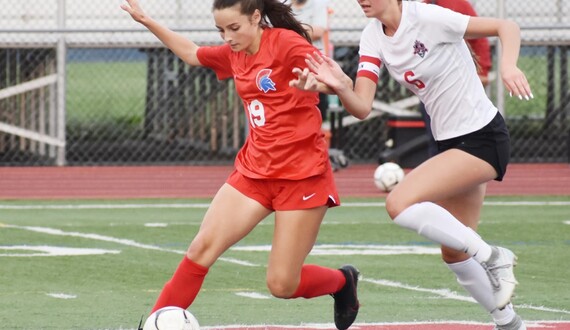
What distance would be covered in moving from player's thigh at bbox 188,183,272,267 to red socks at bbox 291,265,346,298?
46 cm

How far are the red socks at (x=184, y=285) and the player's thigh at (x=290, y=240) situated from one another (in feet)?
1.16

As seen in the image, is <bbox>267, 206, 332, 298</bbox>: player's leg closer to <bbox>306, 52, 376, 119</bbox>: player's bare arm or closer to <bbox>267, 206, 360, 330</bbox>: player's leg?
<bbox>267, 206, 360, 330</bbox>: player's leg

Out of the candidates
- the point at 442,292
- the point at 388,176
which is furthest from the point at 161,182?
the point at 442,292

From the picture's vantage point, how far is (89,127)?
2102 centimetres

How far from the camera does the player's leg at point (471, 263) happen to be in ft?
23.6

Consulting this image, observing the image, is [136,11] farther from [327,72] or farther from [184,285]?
[184,285]

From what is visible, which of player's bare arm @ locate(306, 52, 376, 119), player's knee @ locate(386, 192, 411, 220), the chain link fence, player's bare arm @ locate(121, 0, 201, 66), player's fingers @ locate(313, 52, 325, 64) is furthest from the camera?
the chain link fence

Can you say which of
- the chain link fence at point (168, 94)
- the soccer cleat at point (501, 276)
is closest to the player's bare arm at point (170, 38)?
the soccer cleat at point (501, 276)

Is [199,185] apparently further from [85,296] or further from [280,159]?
[280,159]

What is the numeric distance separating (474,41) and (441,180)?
5118 mm

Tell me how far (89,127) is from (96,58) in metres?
3.29

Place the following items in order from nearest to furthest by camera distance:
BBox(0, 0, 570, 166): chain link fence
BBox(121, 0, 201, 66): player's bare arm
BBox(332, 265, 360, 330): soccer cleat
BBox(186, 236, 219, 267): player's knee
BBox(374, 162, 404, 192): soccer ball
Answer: BBox(186, 236, 219, 267): player's knee, BBox(332, 265, 360, 330): soccer cleat, BBox(121, 0, 201, 66): player's bare arm, BBox(374, 162, 404, 192): soccer ball, BBox(0, 0, 570, 166): chain link fence

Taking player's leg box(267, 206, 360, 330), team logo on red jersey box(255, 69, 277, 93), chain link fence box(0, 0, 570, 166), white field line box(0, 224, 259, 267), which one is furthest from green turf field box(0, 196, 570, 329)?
chain link fence box(0, 0, 570, 166)

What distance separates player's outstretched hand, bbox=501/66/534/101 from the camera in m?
6.52
